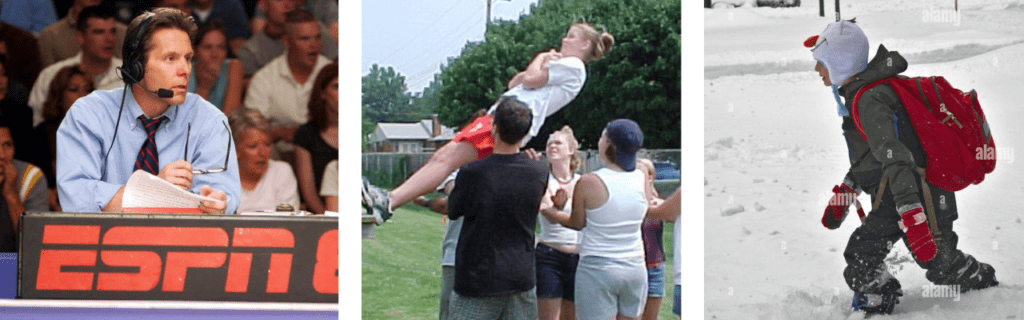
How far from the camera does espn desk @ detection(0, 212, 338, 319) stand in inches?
154

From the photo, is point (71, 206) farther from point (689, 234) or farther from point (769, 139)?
point (769, 139)

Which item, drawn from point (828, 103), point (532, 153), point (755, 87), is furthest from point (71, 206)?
point (828, 103)

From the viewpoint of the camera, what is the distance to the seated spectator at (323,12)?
4.15 m

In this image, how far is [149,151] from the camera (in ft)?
13.3

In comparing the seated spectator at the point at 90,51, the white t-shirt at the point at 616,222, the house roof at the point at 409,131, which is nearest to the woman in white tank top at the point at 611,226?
the white t-shirt at the point at 616,222

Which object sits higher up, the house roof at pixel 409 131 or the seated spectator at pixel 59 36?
the seated spectator at pixel 59 36

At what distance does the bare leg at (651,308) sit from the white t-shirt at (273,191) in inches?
63.0

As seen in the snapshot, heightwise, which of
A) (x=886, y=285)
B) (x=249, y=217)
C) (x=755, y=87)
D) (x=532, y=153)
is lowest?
(x=886, y=285)

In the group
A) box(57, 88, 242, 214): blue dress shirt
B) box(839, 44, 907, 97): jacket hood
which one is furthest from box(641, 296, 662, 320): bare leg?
box(57, 88, 242, 214): blue dress shirt

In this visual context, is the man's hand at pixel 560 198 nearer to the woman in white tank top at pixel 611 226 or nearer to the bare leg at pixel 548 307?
the woman in white tank top at pixel 611 226

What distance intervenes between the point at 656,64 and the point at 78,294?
265cm

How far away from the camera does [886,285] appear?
4.15 m

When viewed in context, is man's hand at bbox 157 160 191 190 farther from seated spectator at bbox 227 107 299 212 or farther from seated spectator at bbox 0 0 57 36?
seated spectator at bbox 0 0 57 36

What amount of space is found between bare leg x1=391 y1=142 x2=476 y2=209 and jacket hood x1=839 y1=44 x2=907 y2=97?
1.69 meters
